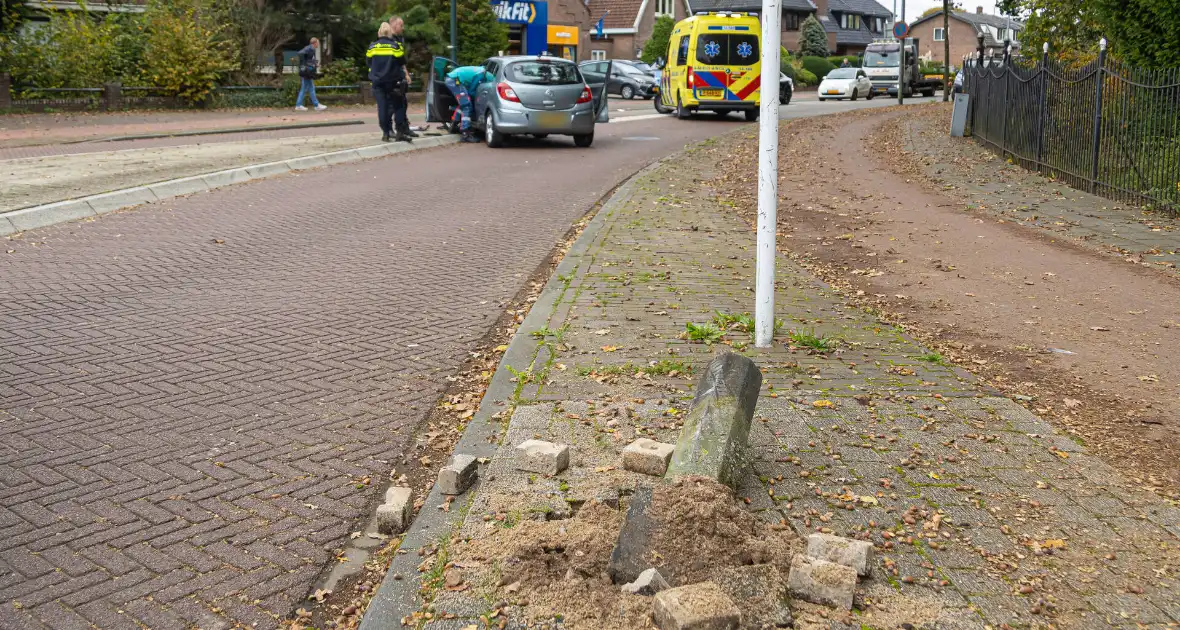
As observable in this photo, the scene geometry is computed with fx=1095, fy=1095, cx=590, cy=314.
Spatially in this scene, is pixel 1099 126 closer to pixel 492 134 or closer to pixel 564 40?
pixel 492 134

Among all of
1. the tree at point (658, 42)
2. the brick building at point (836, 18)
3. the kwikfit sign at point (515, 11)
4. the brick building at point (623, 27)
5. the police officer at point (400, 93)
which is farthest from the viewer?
the brick building at point (836, 18)

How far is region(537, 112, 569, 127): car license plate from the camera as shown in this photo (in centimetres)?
1905

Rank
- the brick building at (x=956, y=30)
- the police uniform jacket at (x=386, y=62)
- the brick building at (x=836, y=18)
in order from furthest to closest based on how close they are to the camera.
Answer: the brick building at (x=956, y=30), the brick building at (x=836, y=18), the police uniform jacket at (x=386, y=62)

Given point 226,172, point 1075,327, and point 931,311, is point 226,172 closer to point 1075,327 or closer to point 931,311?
point 931,311

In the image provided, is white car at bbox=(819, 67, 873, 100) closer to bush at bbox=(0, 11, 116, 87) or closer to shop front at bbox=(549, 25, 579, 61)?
shop front at bbox=(549, 25, 579, 61)

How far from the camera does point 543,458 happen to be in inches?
164

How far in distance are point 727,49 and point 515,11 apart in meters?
28.9

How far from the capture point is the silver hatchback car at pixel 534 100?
18.9 metres

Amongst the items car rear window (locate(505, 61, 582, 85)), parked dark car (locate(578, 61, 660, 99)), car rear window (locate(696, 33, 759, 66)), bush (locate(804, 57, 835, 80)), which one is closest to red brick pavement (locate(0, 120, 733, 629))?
car rear window (locate(505, 61, 582, 85))

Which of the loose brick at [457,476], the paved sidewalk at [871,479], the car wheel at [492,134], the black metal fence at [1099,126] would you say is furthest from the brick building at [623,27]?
the loose brick at [457,476]

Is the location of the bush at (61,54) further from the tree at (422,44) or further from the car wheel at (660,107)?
the car wheel at (660,107)

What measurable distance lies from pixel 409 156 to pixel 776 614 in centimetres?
1558

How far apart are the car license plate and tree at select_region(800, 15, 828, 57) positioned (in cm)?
5911

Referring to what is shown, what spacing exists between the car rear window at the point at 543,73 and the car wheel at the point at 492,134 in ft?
2.64
